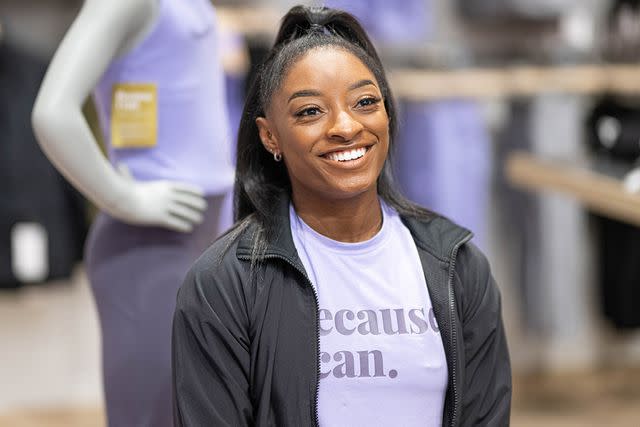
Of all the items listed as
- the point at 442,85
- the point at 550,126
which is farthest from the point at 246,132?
the point at 550,126

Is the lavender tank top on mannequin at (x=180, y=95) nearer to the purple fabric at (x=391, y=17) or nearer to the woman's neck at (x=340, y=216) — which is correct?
the woman's neck at (x=340, y=216)

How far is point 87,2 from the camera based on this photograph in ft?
6.86

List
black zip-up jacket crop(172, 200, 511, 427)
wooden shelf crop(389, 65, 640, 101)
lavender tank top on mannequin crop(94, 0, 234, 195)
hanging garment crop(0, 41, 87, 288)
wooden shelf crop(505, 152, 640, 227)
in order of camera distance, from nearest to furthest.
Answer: black zip-up jacket crop(172, 200, 511, 427) < lavender tank top on mannequin crop(94, 0, 234, 195) < wooden shelf crop(505, 152, 640, 227) < wooden shelf crop(389, 65, 640, 101) < hanging garment crop(0, 41, 87, 288)

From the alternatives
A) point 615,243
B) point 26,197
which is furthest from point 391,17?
point 26,197

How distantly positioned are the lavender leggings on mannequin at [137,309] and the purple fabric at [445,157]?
178 cm

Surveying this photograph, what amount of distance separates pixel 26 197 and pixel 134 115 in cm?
201

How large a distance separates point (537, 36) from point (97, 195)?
2.75 m

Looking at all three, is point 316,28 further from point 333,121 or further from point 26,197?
point 26,197

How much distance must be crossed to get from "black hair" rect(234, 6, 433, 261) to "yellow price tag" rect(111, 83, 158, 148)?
1.14 ft

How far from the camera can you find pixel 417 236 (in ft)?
6.03

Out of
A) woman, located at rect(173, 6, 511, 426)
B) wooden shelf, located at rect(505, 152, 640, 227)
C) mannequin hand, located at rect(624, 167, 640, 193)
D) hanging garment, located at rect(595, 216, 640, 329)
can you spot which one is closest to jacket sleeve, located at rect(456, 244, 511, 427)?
woman, located at rect(173, 6, 511, 426)

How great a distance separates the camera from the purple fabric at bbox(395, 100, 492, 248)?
390 cm

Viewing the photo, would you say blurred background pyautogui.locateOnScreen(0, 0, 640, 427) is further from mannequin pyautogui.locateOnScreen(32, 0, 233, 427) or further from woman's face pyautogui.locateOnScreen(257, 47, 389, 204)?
woman's face pyautogui.locateOnScreen(257, 47, 389, 204)

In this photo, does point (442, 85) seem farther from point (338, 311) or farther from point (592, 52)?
point (338, 311)
